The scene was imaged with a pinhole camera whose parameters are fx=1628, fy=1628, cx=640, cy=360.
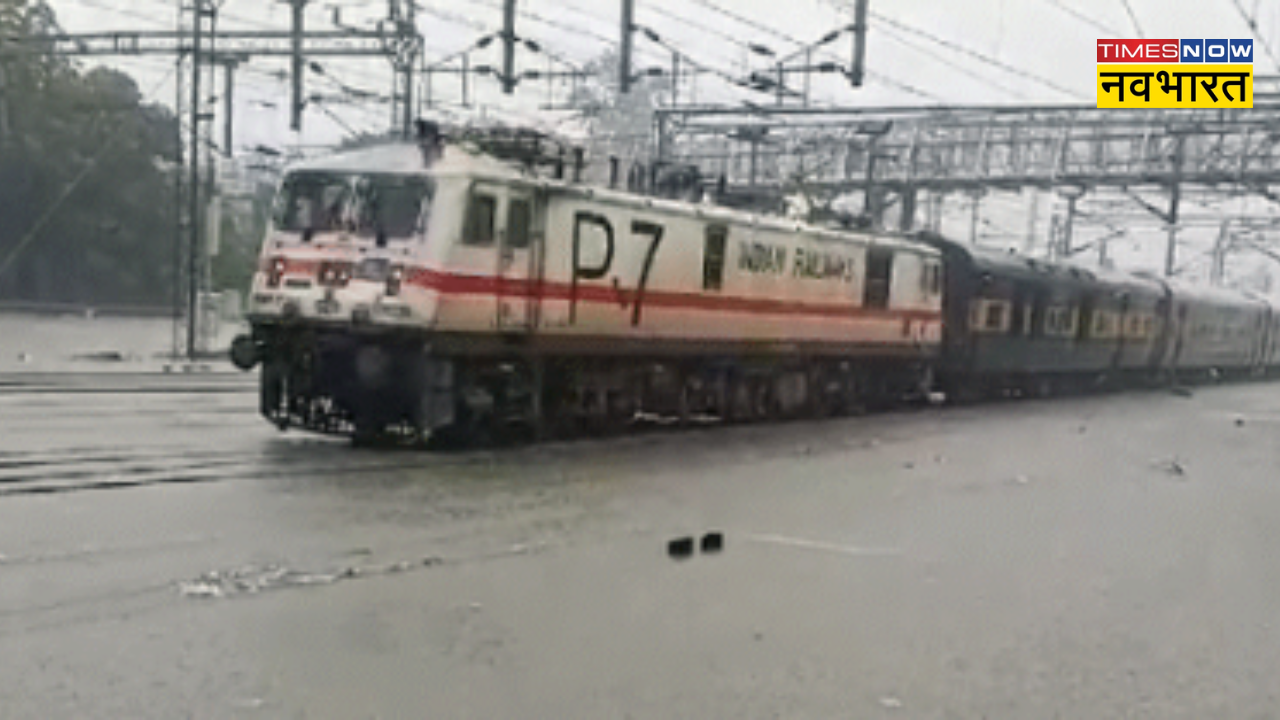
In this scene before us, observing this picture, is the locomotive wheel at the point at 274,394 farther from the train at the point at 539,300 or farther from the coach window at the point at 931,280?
the coach window at the point at 931,280

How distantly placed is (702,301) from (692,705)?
14.9 meters

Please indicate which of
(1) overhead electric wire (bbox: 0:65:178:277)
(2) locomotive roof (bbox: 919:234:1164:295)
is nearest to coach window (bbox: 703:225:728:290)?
(2) locomotive roof (bbox: 919:234:1164:295)

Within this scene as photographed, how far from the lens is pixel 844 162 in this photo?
169 feet

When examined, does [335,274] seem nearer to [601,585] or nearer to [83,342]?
[601,585]

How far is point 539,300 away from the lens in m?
17.8

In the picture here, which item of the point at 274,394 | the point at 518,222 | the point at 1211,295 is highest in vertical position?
the point at 518,222

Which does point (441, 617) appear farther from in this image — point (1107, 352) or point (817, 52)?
point (1107, 352)

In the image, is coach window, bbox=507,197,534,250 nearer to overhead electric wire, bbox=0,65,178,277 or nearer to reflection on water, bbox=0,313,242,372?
→ reflection on water, bbox=0,313,242,372

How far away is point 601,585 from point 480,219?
7.87 metres

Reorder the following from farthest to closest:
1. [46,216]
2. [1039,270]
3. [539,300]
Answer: [46,216], [1039,270], [539,300]

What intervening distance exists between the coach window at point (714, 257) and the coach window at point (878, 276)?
561 cm

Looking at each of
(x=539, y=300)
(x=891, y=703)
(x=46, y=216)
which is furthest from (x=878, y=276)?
(x=46, y=216)

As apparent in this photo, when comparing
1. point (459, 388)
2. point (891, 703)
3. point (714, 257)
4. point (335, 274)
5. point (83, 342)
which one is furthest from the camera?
point (83, 342)

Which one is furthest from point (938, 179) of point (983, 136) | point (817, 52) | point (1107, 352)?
point (817, 52)
